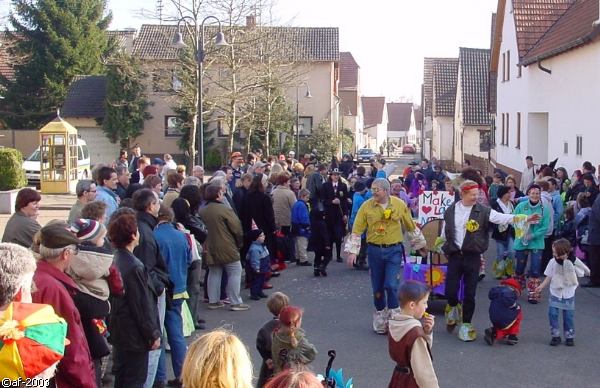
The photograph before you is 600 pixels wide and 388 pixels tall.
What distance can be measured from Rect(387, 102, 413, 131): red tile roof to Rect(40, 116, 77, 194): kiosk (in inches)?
4738

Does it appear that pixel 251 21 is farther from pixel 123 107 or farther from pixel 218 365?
pixel 218 365

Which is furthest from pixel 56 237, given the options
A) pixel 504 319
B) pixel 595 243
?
pixel 595 243

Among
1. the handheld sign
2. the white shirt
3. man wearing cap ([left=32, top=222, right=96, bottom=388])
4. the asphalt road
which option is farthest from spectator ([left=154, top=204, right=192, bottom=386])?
the handheld sign

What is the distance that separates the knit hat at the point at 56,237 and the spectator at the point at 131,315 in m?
1.01

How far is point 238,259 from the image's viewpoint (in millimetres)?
10781

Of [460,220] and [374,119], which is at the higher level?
[374,119]

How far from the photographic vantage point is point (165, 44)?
48.7m

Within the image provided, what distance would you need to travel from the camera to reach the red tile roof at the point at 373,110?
375 ft

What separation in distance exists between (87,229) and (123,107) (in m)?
43.1

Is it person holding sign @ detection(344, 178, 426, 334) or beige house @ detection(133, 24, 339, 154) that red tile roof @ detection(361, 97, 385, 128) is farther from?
person holding sign @ detection(344, 178, 426, 334)

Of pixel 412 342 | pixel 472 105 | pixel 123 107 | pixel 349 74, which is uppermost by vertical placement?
pixel 349 74

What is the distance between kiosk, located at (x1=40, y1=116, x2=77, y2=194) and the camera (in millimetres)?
29109

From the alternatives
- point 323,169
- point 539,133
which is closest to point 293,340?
point 323,169

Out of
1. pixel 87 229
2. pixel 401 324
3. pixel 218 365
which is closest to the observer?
pixel 218 365
